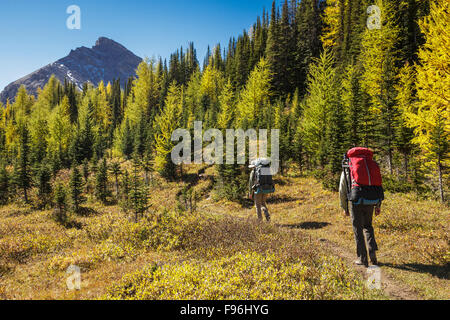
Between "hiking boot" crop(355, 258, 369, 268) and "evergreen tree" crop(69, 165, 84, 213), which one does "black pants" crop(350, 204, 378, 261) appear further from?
"evergreen tree" crop(69, 165, 84, 213)

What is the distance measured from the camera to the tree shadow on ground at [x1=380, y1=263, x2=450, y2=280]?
5142mm

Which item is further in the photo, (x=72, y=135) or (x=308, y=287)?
(x=72, y=135)

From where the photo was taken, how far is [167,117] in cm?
2906

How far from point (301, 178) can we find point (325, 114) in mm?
6268

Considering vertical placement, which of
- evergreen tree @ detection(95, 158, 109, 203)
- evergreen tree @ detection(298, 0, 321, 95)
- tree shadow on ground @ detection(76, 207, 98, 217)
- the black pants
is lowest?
tree shadow on ground @ detection(76, 207, 98, 217)

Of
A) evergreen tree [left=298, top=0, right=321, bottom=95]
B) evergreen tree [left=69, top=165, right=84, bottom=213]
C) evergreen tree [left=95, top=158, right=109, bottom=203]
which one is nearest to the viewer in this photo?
evergreen tree [left=69, top=165, right=84, bottom=213]

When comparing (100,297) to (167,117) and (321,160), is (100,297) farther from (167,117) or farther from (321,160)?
(167,117)

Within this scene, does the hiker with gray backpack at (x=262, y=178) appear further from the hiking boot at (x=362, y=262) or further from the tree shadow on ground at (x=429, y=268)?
the tree shadow on ground at (x=429, y=268)

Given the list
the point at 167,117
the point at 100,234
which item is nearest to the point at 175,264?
the point at 100,234

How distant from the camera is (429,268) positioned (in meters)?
5.48

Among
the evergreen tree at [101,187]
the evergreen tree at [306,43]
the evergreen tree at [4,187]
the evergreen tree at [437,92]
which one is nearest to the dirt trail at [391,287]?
the evergreen tree at [437,92]

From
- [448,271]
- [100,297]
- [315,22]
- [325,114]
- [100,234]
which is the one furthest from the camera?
[315,22]

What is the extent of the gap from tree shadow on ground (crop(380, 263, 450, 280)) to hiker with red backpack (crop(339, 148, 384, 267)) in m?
0.64

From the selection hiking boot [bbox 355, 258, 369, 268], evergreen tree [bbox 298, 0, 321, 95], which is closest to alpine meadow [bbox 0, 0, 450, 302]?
hiking boot [bbox 355, 258, 369, 268]
